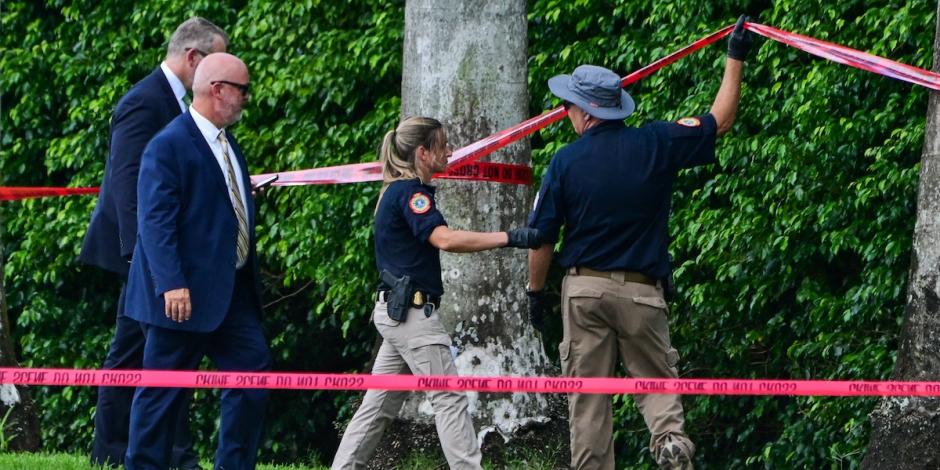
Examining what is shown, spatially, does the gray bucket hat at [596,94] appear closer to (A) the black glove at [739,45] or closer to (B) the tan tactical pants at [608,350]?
(A) the black glove at [739,45]

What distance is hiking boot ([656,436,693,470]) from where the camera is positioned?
5930mm

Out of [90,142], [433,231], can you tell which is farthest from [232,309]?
[90,142]

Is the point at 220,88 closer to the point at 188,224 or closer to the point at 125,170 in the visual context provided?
the point at 188,224

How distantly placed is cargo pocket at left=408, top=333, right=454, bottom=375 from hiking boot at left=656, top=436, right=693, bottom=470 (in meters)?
0.92

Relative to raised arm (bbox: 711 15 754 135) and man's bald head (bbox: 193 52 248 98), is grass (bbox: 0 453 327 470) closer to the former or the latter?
man's bald head (bbox: 193 52 248 98)

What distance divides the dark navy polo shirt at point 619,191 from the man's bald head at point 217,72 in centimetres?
129

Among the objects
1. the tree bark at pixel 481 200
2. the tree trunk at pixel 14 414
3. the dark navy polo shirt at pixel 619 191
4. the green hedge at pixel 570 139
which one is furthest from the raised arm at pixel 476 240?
the tree trunk at pixel 14 414

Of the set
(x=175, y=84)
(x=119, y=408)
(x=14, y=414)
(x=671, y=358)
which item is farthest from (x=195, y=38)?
(x=14, y=414)

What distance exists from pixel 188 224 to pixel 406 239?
87 centimetres

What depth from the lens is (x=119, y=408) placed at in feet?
22.2

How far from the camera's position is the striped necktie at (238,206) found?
5984 millimetres

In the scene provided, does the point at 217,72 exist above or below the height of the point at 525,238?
above

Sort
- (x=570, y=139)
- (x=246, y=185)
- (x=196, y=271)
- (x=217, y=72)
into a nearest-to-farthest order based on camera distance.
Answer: (x=196, y=271), (x=217, y=72), (x=246, y=185), (x=570, y=139)

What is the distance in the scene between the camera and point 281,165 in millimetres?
10391
